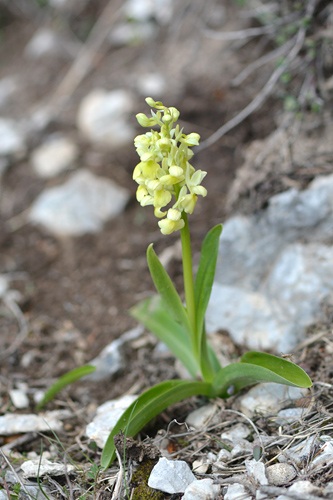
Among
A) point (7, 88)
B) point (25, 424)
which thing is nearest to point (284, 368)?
point (25, 424)

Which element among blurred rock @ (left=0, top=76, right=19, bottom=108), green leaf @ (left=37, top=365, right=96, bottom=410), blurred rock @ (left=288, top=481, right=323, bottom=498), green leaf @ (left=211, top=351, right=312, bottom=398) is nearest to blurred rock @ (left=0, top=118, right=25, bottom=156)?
blurred rock @ (left=0, top=76, right=19, bottom=108)

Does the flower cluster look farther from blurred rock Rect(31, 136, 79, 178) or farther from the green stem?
blurred rock Rect(31, 136, 79, 178)

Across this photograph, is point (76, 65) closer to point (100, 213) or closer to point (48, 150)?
point (48, 150)

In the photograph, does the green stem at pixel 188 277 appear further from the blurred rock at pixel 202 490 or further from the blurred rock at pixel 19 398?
the blurred rock at pixel 19 398

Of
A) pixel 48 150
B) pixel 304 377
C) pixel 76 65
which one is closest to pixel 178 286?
pixel 304 377

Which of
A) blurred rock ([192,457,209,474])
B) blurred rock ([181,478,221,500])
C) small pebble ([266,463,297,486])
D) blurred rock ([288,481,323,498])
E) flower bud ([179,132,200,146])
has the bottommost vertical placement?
small pebble ([266,463,297,486])

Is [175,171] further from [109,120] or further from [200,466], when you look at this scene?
[109,120]

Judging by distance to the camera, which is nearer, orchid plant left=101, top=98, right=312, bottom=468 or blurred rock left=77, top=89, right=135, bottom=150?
orchid plant left=101, top=98, right=312, bottom=468
